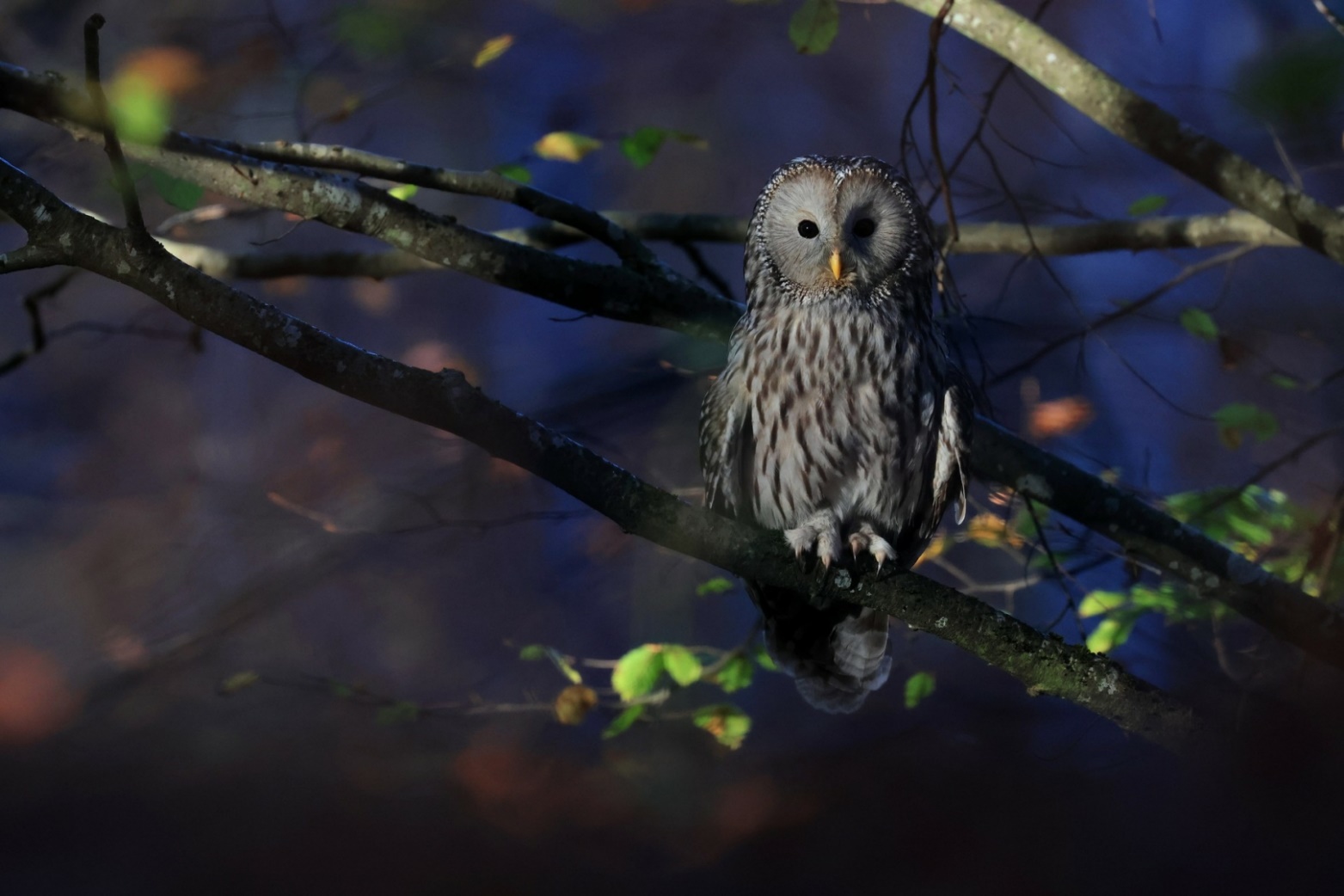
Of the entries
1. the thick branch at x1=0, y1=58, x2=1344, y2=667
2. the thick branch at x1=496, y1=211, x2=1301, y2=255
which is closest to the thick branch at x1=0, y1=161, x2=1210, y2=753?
the thick branch at x1=0, y1=58, x2=1344, y2=667

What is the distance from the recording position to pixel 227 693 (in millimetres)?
2566

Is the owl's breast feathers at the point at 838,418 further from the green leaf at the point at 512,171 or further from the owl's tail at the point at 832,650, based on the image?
the green leaf at the point at 512,171

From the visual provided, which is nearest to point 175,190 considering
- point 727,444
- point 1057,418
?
point 727,444

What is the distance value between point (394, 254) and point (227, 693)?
1161mm

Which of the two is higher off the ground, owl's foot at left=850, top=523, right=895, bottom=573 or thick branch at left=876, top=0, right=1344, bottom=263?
thick branch at left=876, top=0, right=1344, bottom=263

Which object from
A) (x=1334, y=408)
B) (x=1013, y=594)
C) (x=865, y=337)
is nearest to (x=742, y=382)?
(x=865, y=337)

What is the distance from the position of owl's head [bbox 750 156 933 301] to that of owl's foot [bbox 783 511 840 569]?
0.43m

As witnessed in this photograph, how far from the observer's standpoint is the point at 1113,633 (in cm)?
216

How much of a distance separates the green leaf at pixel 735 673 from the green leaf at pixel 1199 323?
50.0 inches

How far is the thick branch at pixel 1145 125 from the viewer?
77.3 inches

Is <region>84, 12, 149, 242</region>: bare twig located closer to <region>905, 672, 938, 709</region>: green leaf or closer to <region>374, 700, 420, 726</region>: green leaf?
<region>374, 700, 420, 726</region>: green leaf

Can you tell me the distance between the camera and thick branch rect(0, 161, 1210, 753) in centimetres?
134

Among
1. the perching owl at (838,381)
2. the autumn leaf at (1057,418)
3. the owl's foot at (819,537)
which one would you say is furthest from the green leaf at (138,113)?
the autumn leaf at (1057,418)

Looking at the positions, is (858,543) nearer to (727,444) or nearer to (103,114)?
(727,444)
